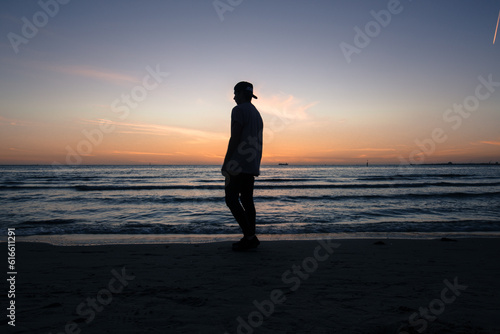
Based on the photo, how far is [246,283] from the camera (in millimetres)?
2699

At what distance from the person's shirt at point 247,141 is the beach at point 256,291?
1.20 meters

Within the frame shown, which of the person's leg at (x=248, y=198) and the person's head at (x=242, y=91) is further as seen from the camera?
the person's head at (x=242, y=91)

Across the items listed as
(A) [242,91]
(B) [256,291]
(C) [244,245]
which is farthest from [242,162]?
(B) [256,291]

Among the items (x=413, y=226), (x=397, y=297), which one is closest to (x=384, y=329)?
(x=397, y=297)

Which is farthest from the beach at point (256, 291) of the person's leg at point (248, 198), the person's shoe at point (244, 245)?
the person's leg at point (248, 198)

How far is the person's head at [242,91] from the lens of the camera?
4199mm

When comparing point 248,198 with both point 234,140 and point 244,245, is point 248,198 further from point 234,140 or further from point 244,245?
point 234,140

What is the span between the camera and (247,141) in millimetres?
4012

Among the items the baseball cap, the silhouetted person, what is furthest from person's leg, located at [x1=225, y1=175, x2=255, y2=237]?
the baseball cap

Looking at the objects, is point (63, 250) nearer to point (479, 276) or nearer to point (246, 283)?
point (246, 283)

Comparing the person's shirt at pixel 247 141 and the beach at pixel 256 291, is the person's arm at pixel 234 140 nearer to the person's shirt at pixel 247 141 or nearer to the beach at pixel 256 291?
the person's shirt at pixel 247 141

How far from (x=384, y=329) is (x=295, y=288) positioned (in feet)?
2.94

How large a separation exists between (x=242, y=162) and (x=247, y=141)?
305mm

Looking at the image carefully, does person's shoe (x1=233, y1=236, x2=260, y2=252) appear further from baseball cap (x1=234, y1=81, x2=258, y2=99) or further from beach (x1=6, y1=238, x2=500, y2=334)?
baseball cap (x1=234, y1=81, x2=258, y2=99)
